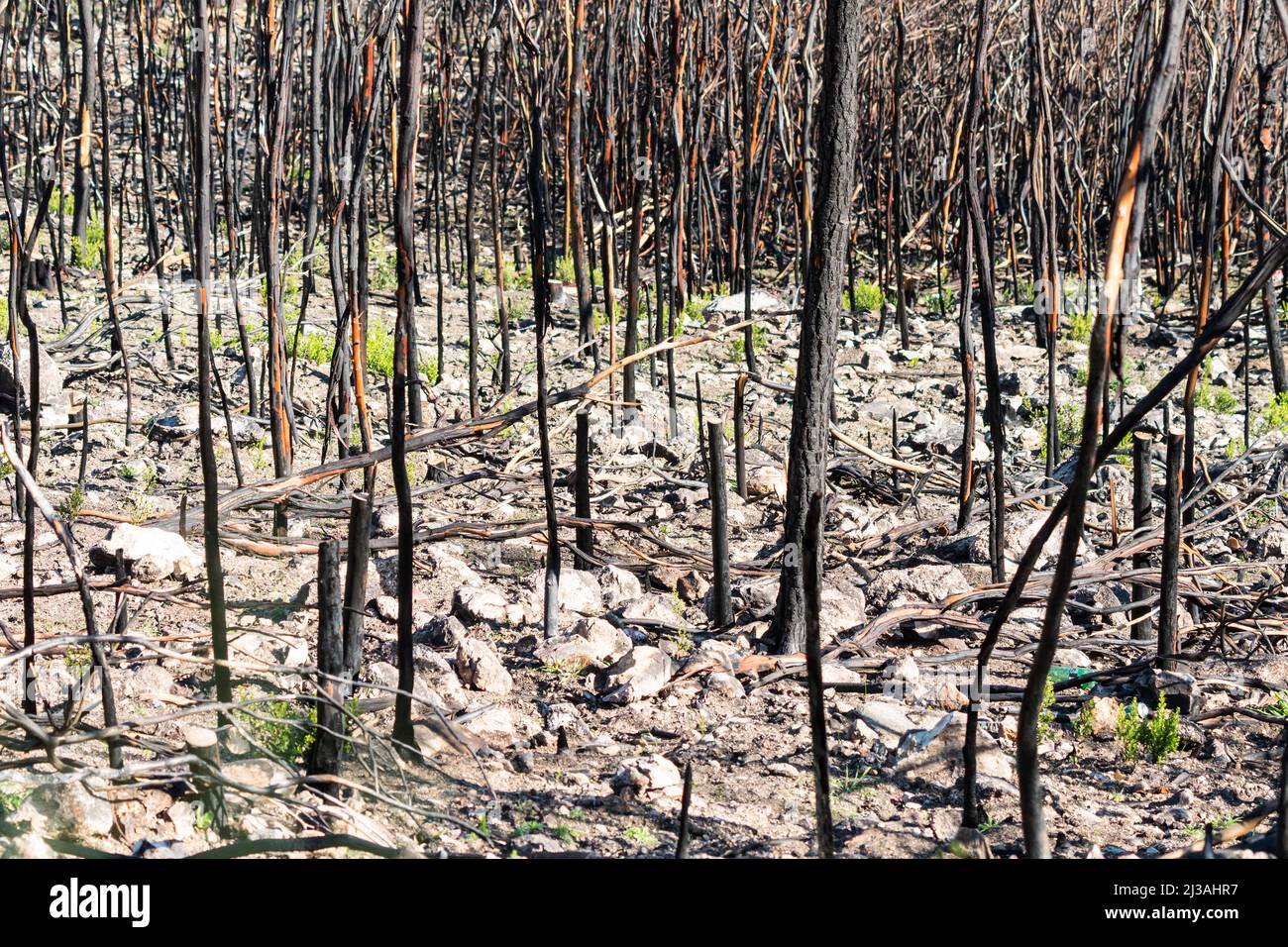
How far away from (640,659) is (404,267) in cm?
119

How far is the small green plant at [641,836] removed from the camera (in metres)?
2.11

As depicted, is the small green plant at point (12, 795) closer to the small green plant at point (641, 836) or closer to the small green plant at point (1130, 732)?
the small green plant at point (641, 836)

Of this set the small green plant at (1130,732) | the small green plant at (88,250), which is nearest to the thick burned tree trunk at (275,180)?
the small green plant at (1130,732)

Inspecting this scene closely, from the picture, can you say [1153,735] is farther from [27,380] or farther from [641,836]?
[27,380]

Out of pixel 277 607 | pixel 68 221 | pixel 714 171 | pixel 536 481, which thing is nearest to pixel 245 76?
pixel 68 221

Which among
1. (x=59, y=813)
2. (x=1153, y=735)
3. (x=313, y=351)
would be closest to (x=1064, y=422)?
(x=1153, y=735)

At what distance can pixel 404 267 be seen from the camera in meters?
2.01

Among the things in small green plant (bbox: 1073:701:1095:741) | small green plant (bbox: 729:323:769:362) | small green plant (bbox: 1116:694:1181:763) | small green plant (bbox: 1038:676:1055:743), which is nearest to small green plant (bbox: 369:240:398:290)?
small green plant (bbox: 729:323:769:362)

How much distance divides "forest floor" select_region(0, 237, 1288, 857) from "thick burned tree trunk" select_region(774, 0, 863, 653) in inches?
8.7

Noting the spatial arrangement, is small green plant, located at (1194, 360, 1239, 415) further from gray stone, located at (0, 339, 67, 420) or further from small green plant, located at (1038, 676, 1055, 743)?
gray stone, located at (0, 339, 67, 420)

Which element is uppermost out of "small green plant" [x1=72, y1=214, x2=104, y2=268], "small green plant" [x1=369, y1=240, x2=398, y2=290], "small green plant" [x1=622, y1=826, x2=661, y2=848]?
"small green plant" [x1=72, y1=214, x2=104, y2=268]

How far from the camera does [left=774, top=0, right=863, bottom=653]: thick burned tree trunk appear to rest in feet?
8.91

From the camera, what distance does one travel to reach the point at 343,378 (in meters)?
3.69

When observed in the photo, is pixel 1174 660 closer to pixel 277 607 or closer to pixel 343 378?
pixel 277 607
